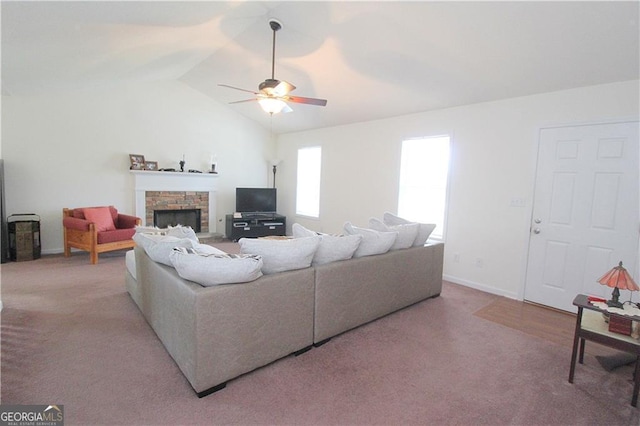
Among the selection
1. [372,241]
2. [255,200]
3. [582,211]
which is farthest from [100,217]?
[582,211]

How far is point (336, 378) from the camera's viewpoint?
214 centimetres

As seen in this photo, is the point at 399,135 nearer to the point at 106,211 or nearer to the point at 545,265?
the point at 545,265

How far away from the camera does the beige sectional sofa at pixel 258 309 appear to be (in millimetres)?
1903

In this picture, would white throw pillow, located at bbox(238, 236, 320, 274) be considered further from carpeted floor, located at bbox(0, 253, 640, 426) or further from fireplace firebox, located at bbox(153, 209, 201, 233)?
fireplace firebox, located at bbox(153, 209, 201, 233)

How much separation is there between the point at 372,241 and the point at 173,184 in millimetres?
4796

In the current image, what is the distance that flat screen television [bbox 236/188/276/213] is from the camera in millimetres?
6762

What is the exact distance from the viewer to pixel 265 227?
6.81 meters

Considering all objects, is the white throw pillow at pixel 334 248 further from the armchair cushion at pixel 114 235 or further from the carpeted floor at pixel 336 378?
the armchair cushion at pixel 114 235

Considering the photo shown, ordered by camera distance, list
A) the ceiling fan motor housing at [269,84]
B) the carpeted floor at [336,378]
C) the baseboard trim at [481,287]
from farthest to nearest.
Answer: the baseboard trim at [481,287] → the ceiling fan motor housing at [269,84] → the carpeted floor at [336,378]

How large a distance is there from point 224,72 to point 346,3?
2.95 metres

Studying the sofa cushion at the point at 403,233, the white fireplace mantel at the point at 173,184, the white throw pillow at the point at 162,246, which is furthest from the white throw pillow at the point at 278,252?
the white fireplace mantel at the point at 173,184

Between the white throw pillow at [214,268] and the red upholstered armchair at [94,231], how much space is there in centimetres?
351

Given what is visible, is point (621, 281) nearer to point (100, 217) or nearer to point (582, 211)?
point (582, 211)

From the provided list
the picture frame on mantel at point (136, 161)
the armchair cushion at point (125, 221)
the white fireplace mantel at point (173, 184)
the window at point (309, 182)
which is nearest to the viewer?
the armchair cushion at point (125, 221)
